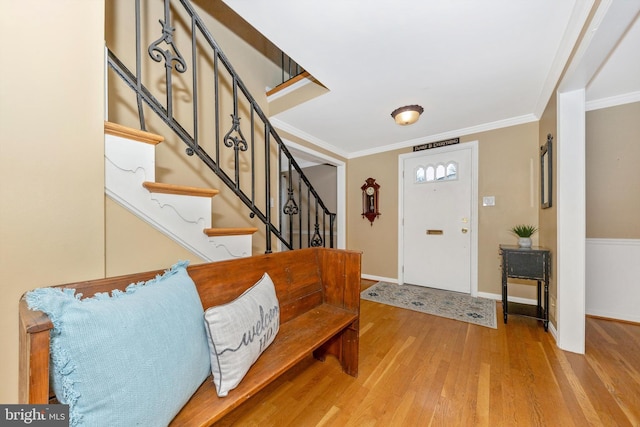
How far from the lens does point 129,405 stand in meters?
0.62

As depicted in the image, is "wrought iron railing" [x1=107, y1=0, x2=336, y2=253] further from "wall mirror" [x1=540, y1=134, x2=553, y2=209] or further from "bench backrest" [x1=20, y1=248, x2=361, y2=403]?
"wall mirror" [x1=540, y1=134, x2=553, y2=209]

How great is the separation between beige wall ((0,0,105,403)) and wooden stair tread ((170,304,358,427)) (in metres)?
0.58

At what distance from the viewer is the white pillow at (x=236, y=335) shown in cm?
89

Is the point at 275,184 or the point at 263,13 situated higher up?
the point at 263,13

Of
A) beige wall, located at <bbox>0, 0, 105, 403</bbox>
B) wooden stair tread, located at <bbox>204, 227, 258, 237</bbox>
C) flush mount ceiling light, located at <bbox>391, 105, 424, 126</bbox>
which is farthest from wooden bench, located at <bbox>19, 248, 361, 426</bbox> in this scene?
flush mount ceiling light, located at <bbox>391, 105, 424, 126</bbox>

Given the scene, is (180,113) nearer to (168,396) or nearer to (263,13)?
(263,13)

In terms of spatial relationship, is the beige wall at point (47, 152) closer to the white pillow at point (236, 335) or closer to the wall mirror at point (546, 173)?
the white pillow at point (236, 335)

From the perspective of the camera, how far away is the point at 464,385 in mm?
1494

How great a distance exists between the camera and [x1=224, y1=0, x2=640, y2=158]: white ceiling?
141 centimetres

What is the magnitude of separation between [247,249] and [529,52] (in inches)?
97.1

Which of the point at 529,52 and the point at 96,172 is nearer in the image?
the point at 96,172

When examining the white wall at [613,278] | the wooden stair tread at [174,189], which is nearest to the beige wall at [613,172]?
the white wall at [613,278]

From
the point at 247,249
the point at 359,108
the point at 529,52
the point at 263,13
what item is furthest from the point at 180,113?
the point at 529,52

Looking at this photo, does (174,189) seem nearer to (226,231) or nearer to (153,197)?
(153,197)
